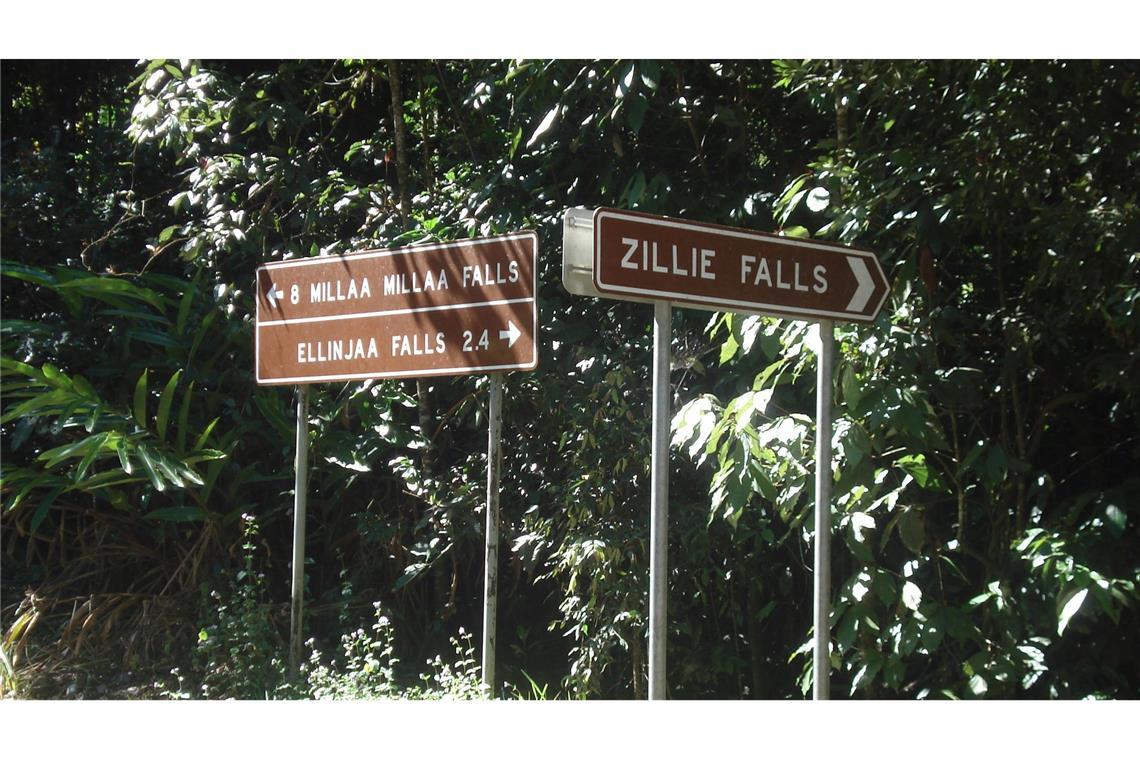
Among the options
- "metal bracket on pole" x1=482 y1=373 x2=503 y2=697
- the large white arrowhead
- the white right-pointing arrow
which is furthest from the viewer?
"metal bracket on pole" x1=482 y1=373 x2=503 y2=697

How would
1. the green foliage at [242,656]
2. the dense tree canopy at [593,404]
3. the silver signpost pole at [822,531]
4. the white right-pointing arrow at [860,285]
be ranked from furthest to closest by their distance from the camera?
the green foliage at [242,656]
the dense tree canopy at [593,404]
the white right-pointing arrow at [860,285]
the silver signpost pole at [822,531]

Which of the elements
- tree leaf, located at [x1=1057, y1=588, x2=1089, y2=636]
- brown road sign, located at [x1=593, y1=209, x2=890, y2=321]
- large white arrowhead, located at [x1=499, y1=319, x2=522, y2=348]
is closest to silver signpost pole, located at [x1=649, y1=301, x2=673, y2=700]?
brown road sign, located at [x1=593, y1=209, x2=890, y2=321]

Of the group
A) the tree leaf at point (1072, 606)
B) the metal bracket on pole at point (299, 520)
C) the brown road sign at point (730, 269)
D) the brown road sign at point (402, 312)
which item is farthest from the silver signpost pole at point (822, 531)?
the metal bracket on pole at point (299, 520)

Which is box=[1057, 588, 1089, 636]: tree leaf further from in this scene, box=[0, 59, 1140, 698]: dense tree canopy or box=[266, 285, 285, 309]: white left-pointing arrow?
box=[266, 285, 285, 309]: white left-pointing arrow

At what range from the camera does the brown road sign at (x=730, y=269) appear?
3.26 meters

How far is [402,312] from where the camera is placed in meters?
4.29

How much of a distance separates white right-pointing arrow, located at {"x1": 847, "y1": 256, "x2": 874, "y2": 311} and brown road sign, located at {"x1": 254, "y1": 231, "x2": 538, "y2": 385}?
1081mm

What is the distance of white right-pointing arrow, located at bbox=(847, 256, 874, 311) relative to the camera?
3.62 meters

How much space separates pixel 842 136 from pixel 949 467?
1600 mm

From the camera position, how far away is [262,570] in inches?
267

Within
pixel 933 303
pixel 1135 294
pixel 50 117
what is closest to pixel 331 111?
pixel 50 117

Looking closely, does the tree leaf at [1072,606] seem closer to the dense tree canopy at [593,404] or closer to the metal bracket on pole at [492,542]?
the dense tree canopy at [593,404]

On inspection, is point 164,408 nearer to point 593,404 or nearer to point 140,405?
point 140,405

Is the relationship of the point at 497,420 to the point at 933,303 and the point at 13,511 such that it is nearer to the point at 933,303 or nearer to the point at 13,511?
the point at 933,303
